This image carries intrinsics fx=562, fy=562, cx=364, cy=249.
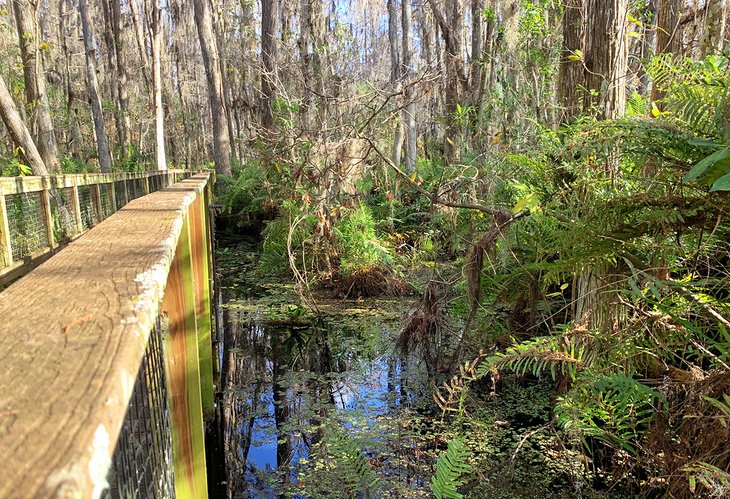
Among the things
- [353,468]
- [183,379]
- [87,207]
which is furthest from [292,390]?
[87,207]

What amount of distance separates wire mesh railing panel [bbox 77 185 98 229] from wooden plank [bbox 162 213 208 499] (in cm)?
490

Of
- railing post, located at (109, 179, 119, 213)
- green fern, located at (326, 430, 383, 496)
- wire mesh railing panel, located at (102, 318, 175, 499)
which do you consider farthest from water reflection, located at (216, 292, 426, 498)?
wire mesh railing panel, located at (102, 318, 175, 499)

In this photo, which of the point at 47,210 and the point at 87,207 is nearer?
the point at 47,210

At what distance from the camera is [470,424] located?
4273mm

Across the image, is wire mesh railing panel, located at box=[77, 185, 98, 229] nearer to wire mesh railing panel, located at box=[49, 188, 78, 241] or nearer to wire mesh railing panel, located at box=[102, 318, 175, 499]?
wire mesh railing panel, located at box=[49, 188, 78, 241]

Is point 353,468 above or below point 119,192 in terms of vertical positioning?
below

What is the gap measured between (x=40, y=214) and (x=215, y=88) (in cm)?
1629

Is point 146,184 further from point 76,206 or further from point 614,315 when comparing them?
point 614,315

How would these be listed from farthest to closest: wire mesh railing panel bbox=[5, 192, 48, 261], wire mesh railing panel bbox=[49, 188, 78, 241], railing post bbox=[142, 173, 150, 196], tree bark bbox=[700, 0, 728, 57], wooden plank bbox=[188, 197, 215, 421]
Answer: railing post bbox=[142, 173, 150, 196], wire mesh railing panel bbox=[49, 188, 78, 241], tree bark bbox=[700, 0, 728, 57], wire mesh railing panel bbox=[5, 192, 48, 261], wooden plank bbox=[188, 197, 215, 421]

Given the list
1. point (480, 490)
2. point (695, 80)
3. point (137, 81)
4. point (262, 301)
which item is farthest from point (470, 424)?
point (137, 81)

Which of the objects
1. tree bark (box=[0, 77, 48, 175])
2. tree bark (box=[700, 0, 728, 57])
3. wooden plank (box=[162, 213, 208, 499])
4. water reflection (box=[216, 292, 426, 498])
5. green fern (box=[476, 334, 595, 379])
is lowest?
water reflection (box=[216, 292, 426, 498])

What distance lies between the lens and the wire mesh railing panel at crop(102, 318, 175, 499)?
936 millimetres

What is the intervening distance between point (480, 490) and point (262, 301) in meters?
5.43

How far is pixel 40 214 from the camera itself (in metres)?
5.31
